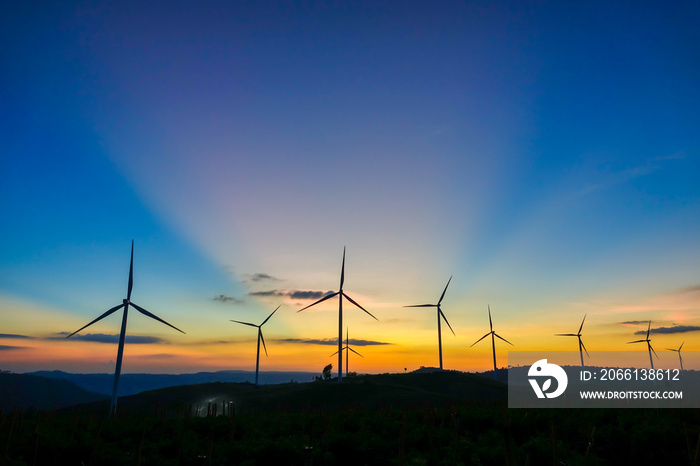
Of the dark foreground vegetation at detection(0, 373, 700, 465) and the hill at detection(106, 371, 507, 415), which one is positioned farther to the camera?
the hill at detection(106, 371, 507, 415)

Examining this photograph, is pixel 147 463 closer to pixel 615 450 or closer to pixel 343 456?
pixel 343 456

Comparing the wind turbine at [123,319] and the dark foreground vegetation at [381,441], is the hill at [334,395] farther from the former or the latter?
the dark foreground vegetation at [381,441]

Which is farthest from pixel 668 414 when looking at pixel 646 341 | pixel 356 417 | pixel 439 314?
pixel 646 341

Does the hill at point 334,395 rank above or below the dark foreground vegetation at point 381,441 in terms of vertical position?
below

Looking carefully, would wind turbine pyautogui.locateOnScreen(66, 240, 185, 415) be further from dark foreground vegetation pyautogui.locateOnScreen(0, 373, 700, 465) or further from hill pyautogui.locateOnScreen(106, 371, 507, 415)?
dark foreground vegetation pyautogui.locateOnScreen(0, 373, 700, 465)

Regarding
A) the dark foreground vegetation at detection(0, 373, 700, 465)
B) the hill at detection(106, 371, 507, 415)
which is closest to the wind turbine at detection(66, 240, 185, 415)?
the hill at detection(106, 371, 507, 415)

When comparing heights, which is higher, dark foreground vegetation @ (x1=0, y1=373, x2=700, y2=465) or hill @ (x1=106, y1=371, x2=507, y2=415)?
dark foreground vegetation @ (x1=0, y1=373, x2=700, y2=465)

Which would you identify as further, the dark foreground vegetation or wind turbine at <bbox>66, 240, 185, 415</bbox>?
wind turbine at <bbox>66, 240, 185, 415</bbox>

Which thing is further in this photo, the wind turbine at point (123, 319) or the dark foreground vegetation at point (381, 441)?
the wind turbine at point (123, 319)

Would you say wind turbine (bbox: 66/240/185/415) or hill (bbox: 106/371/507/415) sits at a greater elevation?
wind turbine (bbox: 66/240/185/415)

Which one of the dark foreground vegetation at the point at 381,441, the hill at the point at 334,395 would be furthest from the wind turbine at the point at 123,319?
the dark foreground vegetation at the point at 381,441

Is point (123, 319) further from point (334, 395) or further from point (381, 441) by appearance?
point (381, 441)

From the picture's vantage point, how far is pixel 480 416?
4141 centimetres

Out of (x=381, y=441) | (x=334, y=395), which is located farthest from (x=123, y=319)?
(x=381, y=441)
